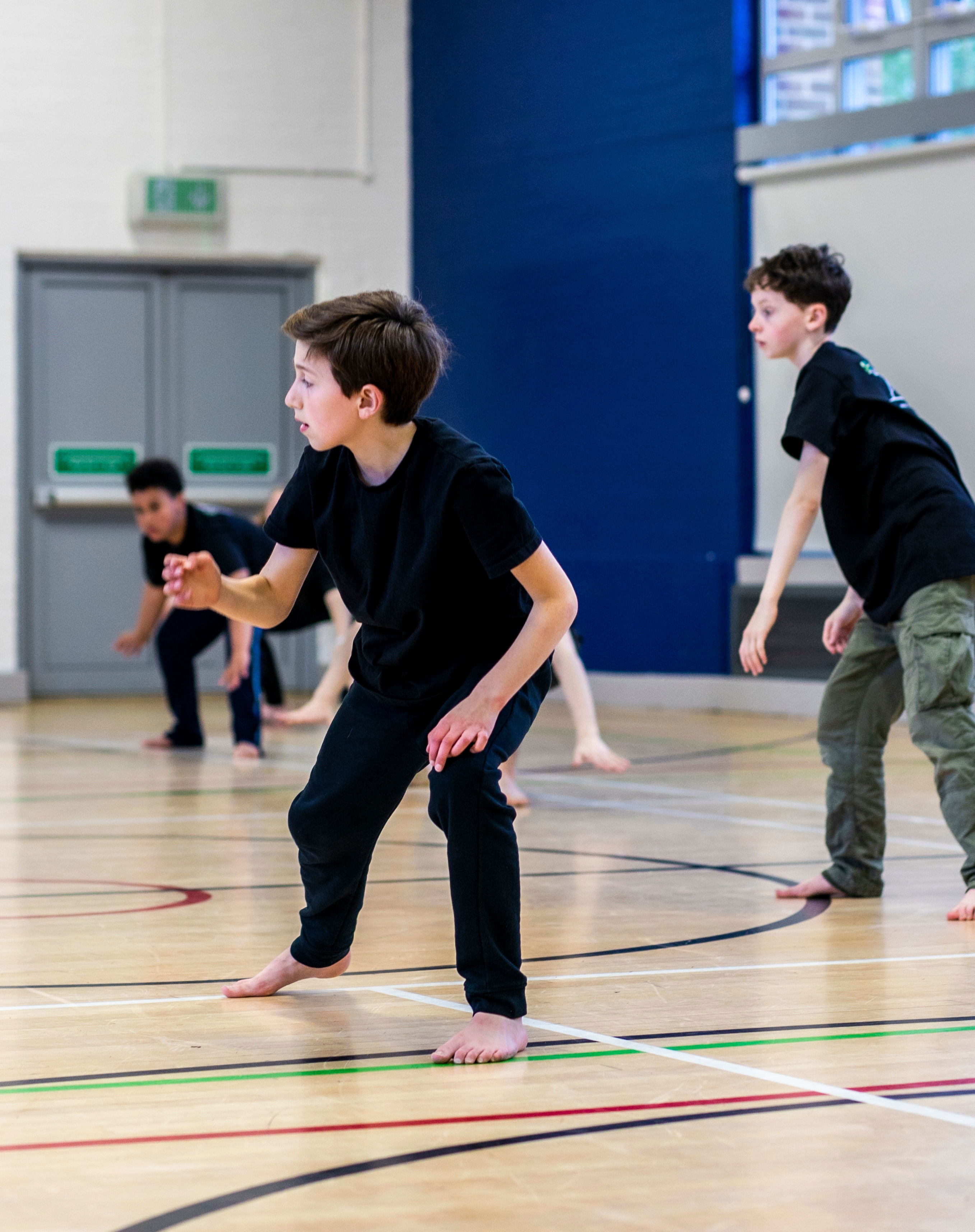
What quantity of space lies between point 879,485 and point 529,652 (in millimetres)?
1328

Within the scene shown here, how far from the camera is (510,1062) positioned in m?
2.31

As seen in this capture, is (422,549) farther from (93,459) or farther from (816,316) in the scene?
(93,459)

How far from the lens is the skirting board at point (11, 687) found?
31.9 feet

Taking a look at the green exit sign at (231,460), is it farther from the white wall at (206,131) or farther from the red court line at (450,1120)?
the red court line at (450,1120)

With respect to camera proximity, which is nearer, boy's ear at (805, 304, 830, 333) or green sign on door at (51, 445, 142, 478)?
boy's ear at (805, 304, 830, 333)

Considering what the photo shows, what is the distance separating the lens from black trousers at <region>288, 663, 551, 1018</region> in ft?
7.79

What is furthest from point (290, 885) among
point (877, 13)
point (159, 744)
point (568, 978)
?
point (877, 13)

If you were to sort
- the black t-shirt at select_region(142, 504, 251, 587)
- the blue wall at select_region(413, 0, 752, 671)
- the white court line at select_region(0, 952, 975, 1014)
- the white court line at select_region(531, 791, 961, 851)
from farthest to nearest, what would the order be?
the blue wall at select_region(413, 0, 752, 671) → the black t-shirt at select_region(142, 504, 251, 587) → the white court line at select_region(531, 791, 961, 851) → the white court line at select_region(0, 952, 975, 1014)

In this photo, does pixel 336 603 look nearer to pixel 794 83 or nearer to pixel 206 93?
pixel 794 83

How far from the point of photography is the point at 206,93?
9.98 meters

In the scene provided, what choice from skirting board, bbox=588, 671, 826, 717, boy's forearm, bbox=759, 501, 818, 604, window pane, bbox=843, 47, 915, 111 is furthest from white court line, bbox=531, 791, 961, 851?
window pane, bbox=843, 47, 915, 111

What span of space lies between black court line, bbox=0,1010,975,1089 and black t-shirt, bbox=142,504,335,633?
13.1ft

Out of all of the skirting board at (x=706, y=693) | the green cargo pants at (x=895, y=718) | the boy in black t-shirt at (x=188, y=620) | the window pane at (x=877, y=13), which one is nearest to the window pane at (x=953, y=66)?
the window pane at (x=877, y=13)

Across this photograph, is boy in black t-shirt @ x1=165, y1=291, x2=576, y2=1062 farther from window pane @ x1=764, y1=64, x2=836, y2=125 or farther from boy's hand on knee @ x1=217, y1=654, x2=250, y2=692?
window pane @ x1=764, y1=64, x2=836, y2=125
